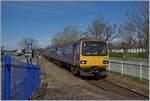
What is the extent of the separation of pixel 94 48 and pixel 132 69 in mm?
3318

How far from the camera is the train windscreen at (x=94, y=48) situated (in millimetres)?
23234

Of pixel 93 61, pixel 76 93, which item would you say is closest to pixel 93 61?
pixel 93 61

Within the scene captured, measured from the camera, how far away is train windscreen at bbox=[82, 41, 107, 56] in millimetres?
23234

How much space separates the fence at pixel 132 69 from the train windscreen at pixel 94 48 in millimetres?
1565

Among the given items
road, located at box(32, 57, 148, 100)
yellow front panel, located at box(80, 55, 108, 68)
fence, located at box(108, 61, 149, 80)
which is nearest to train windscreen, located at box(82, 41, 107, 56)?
yellow front panel, located at box(80, 55, 108, 68)

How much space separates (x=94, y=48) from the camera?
2336 cm

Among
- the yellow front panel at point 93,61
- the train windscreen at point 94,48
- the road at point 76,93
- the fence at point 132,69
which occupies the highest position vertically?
the train windscreen at point 94,48

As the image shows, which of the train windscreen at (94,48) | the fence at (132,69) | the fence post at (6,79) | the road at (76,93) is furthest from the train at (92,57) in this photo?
the fence post at (6,79)

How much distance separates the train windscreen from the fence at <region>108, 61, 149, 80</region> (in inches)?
61.6

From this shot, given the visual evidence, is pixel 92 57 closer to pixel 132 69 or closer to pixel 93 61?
pixel 93 61

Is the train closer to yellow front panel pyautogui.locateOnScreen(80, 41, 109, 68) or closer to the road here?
yellow front panel pyautogui.locateOnScreen(80, 41, 109, 68)

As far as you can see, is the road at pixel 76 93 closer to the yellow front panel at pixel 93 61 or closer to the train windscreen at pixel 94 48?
the yellow front panel at pixel 93 61

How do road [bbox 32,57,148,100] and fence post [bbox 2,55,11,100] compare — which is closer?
fence post [bbox 2,55,11,100]

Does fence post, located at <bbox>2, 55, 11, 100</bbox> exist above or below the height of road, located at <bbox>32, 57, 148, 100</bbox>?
above
